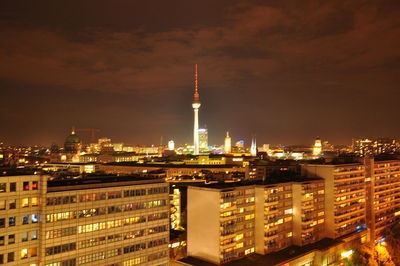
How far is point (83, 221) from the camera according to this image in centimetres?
2628

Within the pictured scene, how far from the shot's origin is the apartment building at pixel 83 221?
2366 cm

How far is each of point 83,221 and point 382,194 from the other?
163 feet

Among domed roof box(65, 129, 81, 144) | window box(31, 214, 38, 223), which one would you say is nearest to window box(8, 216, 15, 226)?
window box(31, 214, 38, 223)

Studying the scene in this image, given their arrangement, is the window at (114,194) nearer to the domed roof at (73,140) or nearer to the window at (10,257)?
the window at (10,257)

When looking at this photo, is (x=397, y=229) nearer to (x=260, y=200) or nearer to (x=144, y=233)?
(x=260, y=200)

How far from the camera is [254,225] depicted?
3862 centimetres

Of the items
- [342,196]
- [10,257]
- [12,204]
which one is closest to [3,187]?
[12,204]

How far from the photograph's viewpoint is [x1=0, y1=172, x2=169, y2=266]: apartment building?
23656 mm

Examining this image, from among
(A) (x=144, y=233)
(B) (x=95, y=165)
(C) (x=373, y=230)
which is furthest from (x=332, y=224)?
(B) (x=95, y=165)

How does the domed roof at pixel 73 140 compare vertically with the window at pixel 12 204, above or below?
above

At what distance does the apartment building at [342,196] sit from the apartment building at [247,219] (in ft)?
11.3

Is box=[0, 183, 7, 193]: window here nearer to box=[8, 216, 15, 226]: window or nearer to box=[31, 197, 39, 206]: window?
box=[8, 216, 15, 226]: window

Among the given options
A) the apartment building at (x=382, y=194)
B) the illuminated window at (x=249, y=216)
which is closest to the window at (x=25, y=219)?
the illuminated window at (x=249, y=216)

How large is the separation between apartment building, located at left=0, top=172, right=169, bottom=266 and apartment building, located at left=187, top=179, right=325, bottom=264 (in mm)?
6185
